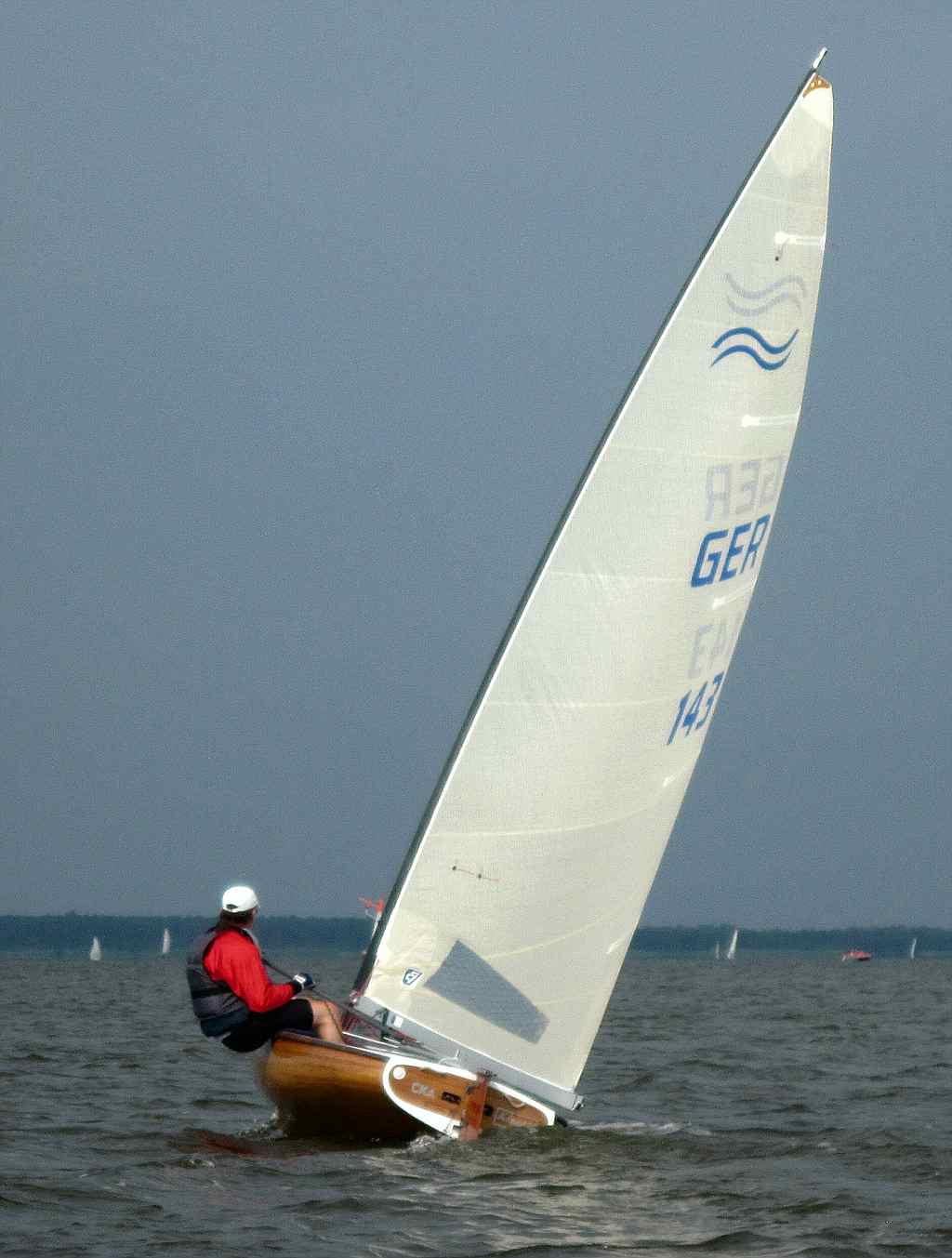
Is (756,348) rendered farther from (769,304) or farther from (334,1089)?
(334,1089)

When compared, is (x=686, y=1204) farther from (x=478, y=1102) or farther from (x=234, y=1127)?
(x=234, y=1127)

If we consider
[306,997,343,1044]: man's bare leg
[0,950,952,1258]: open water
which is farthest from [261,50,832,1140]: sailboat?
[0,950,952,1258]: open water

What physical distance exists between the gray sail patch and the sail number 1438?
67.6 inches

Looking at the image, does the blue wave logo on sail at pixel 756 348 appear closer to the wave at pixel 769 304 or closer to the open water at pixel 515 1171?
the wave at pixel 769 304

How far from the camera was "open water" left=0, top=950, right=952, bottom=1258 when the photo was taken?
7.99 meters

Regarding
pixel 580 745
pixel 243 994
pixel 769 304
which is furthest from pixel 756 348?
pixel 243 994

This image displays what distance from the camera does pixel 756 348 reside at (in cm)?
1078

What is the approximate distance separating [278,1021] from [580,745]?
2.25 metres

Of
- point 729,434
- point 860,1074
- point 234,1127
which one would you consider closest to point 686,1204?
point 234,1127

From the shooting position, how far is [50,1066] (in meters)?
16.3

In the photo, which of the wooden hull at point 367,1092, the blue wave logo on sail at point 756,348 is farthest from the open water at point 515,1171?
the blue wave logo on sail at point 756,348

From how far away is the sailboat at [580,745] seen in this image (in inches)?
401

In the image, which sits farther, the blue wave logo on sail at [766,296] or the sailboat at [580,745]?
the blue wave logo on sail at [766,296]

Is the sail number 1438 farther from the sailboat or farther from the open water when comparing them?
the open water
